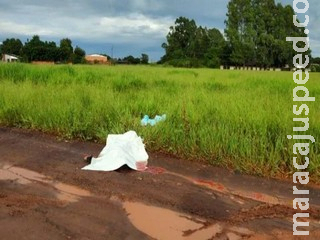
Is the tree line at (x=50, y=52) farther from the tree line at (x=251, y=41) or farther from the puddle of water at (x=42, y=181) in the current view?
the puddle of water at (x=42, y=181)

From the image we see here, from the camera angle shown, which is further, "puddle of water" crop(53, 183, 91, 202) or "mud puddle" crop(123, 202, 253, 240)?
"puddle of water" crop(53, 183, 91, 202)

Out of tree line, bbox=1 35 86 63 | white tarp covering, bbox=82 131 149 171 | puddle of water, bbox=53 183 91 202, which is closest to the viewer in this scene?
puddle of water, bbox=53 183 91 202

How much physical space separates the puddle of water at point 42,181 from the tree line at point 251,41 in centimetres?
3077

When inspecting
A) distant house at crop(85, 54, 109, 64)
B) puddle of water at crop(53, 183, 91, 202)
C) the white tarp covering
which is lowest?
puddle of water at crop(53, 183, 91, 202)

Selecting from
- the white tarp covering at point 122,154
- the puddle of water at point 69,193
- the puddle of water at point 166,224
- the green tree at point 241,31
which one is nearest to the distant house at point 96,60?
the green tree at point 241,31

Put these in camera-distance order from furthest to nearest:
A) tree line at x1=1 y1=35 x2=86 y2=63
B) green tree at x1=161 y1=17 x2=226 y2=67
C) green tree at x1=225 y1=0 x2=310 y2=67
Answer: green tree at x1=161 y1=17 x2=226 y2=67 < tree line at x1=1 y1=35 x2=86 y2=63 < green tree at x1=225 y1=0 x2=310 y2=67

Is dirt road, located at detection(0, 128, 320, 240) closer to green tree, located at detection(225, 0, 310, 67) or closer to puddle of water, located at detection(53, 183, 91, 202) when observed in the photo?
puddle of water, located at detection(53, 183, 91, 202)

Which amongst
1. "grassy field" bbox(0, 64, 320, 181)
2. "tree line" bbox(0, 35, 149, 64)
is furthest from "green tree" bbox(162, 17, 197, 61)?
"grassy field" bbox(0, 64, 320, 181)

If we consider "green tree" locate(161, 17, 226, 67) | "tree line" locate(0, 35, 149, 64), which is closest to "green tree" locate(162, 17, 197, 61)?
"green tree" locate(161, 17, 226, 67)

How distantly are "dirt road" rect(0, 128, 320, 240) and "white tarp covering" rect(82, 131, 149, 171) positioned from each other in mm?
101

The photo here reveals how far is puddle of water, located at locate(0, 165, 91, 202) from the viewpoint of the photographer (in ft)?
10.9

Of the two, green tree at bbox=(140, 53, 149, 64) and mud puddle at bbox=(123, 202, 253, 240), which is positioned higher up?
green tree at bbox=(140, 53, 149, 64)

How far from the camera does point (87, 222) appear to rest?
9.13 feet

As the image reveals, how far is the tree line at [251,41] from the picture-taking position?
3909 cm
